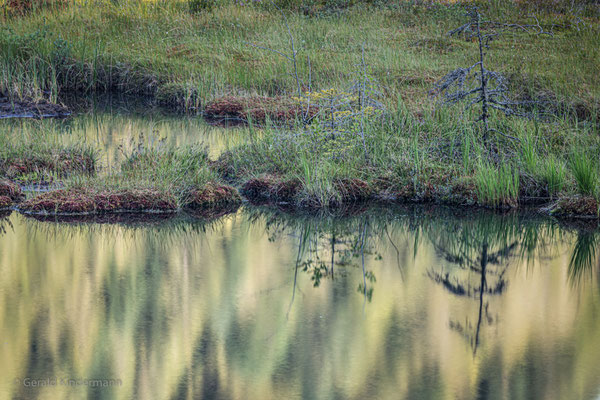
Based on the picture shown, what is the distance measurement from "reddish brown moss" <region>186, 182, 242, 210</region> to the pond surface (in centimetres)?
45

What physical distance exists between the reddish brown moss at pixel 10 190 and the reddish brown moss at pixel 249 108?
213 inches

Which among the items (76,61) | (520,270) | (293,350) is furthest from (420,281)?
(76,61)

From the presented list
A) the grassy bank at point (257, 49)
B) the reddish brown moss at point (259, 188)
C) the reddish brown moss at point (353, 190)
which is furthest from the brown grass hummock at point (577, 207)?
the grassy bank at point (257, 49)

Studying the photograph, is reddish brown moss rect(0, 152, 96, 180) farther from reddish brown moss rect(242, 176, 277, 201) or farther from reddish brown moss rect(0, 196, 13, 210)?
reddish brown moss rect(242, 176, 277, 201)

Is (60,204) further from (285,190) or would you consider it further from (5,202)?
(285,190)

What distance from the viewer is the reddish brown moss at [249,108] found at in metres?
14.6

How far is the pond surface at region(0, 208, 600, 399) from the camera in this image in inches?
209

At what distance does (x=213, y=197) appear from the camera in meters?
9.72

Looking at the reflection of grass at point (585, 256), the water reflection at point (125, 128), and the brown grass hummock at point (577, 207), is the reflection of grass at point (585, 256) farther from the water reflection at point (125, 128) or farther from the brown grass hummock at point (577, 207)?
the water reflection at point (125, 128)

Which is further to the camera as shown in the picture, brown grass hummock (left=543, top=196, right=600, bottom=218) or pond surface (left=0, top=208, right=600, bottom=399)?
brown grass hummock (left=543, top=196, right=600, bottom=218)

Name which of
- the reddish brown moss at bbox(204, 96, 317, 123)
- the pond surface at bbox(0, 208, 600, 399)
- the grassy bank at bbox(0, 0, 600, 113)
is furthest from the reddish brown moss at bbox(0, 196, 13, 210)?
the grassy bank at bbox(0, 0, 600, 113)

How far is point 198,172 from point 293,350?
461 cm

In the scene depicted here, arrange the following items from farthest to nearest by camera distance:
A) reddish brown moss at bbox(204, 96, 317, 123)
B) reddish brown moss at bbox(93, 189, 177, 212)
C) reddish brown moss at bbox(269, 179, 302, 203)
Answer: reddish brown moss at bbox(204, 96, 317, 123) → reddish brown moss at bbox(269, 179, 302, 203) → reddish brown moss at bbox(93, 189, 177, 212)

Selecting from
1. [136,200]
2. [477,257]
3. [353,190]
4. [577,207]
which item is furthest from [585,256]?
[136,200]
